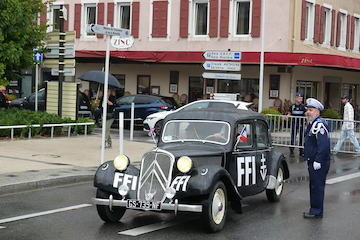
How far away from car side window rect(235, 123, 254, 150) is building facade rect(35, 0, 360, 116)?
1956cm

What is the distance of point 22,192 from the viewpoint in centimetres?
1030

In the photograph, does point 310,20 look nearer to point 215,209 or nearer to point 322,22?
point 322,22

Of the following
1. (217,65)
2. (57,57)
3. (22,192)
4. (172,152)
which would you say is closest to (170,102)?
(217,65)

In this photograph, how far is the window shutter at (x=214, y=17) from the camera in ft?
103

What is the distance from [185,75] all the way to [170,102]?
765cm

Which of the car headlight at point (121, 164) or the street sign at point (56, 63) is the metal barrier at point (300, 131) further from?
the car headlight at point (121, 164)

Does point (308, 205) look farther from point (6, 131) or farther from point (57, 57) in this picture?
point (57, 57)

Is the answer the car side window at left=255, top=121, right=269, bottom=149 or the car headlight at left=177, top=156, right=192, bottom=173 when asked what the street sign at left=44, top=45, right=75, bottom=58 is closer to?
the car side window at left=255, top=121, right=269, bottom=149

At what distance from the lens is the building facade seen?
98.8 ft

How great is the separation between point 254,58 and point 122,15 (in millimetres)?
9375

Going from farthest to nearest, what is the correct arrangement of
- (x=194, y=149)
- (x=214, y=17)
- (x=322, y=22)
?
(x=322, y=22)
(x=214, y=17)
(x=194, y=149)

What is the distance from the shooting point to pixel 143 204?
7.43m

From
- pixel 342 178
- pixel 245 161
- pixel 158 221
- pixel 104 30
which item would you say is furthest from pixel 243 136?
pixel 342 178

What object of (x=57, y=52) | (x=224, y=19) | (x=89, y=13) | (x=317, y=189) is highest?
(x=89, y=13)
